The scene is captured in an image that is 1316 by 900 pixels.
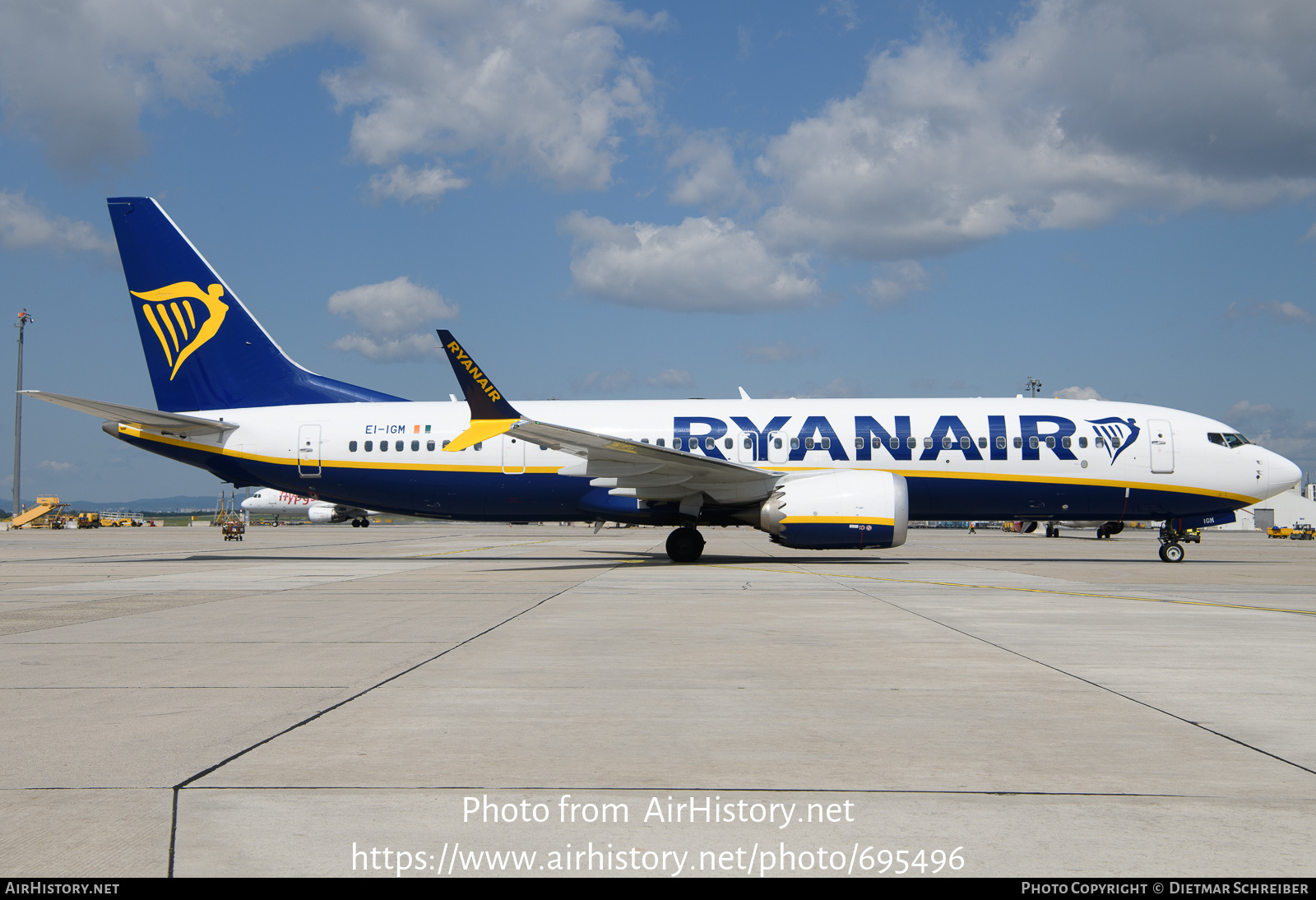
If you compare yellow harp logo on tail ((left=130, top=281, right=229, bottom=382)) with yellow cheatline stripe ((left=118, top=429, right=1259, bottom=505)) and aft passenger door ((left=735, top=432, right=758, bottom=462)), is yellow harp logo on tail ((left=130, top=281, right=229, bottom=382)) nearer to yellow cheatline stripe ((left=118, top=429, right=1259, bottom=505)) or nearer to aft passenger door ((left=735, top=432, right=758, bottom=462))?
yellow cheatline stripe ((left=118, top=429, right=1259, bottom=505))

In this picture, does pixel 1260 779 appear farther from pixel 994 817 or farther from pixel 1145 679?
pixel 1145 679

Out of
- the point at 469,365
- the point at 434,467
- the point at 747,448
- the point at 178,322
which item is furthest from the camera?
the point at 178,322

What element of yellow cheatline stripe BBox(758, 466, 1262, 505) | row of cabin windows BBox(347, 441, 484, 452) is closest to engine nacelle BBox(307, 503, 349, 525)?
row of cabin windows BBox(347, 441, 484, 452)

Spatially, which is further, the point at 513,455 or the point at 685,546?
the point at 513,455

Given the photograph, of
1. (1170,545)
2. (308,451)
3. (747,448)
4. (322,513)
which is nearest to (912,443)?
(747,448)

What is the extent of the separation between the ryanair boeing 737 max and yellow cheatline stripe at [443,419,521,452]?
1.8 inches

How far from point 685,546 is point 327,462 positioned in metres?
9.43

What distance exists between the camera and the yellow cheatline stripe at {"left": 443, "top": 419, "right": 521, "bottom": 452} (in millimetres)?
21000

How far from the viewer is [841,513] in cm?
1973

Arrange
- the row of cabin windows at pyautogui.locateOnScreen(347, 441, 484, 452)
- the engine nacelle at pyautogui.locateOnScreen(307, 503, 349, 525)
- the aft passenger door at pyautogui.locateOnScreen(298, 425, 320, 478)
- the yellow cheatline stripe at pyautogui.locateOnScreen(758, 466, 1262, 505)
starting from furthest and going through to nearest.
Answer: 1. the engine nacelle at pyautogui.locateOnScreen(307, 503, 349, 525)
2. the aft passenger door at pyautogui.locateOnScreen(298, 425, 320, 478)
3. the row of cabin windows at pyautogui.locateOnScreen(347, 441, 484, 452)
4. the yellow cheatline stripe at pyautogui.locateOnScreen(758, 466, 1262, 505)

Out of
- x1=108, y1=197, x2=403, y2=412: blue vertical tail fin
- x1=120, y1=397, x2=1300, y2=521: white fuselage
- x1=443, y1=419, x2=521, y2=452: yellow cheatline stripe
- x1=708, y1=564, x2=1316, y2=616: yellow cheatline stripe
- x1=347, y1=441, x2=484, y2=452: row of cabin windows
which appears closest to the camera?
x1=708, y1=564, x2=1316, y2=616: yellow cheatline stripe

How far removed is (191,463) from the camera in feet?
80.1

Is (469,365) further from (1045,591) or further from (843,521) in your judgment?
(1045,591)

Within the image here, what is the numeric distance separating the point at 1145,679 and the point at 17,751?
7.37 meters
